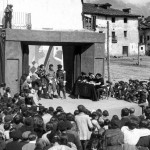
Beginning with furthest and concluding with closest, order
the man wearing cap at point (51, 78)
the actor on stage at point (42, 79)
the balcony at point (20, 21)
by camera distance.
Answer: the balcony at point (20, 21)
the man wearing cap at point (51, 78)
the actor on stage at point (42, 79)

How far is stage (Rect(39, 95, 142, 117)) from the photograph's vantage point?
53.3 feet

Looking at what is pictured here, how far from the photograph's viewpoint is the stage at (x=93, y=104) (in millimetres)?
16237

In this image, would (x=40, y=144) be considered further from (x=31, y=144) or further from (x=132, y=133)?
(x=132, y=133)

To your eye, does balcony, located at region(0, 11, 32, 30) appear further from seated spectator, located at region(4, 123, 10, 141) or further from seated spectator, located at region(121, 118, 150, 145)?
seated spectator, located at region(121, 118, 150, 145)

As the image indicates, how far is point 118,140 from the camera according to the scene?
22.7 ft

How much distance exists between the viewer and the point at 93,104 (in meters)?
17.0

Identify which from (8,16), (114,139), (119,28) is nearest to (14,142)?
(114,139)

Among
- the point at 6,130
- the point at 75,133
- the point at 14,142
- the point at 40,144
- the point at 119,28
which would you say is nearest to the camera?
the point at 40,144

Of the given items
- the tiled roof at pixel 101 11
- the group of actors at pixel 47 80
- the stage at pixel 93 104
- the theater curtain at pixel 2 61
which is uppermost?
the tiled roof at pixel 101 11

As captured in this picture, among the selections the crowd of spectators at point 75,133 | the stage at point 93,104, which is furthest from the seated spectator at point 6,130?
the stage at point 93,104

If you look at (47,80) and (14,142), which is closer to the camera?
(14,142)

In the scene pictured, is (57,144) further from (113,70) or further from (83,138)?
(113,70)

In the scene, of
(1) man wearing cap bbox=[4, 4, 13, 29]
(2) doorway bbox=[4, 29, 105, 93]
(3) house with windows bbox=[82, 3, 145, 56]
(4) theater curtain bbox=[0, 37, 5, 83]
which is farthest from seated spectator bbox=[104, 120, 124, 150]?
(3) house with windows bbox=[82, 3, 145, 56]

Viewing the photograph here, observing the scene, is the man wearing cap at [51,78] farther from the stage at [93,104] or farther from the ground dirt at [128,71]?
the ground dirt at [128,71]
